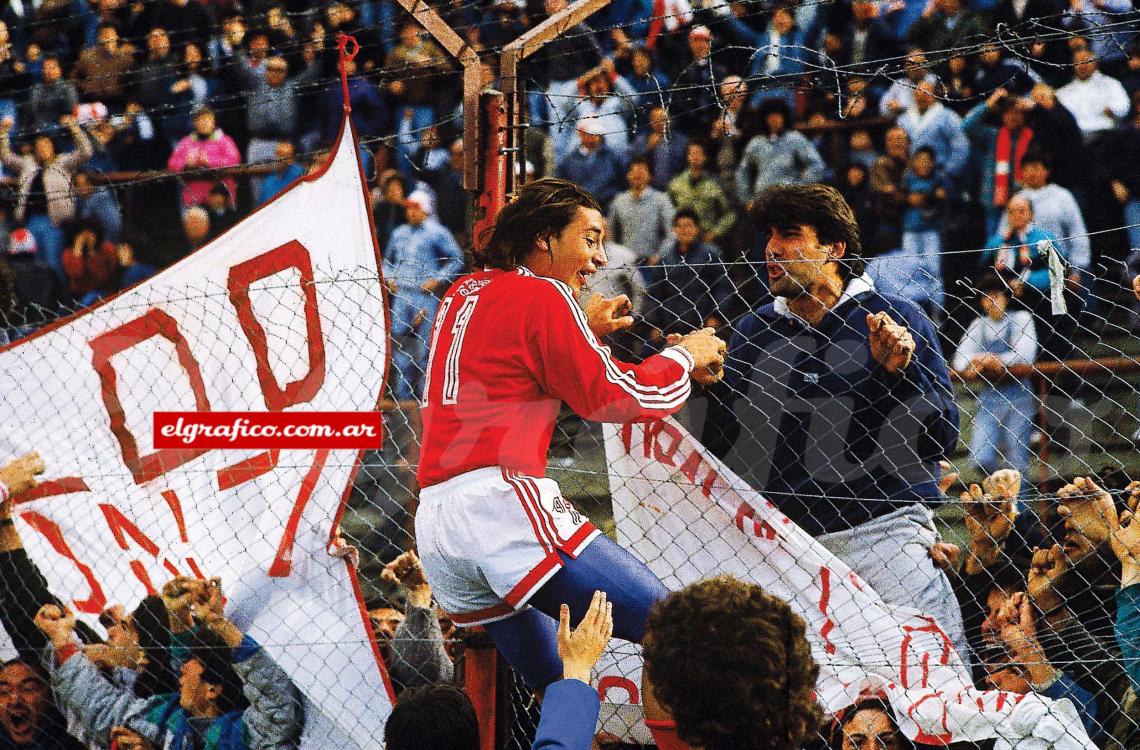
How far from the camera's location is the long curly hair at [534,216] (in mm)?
3141

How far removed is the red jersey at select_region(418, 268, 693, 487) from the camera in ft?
9.56

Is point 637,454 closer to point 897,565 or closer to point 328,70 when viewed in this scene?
point 897,565

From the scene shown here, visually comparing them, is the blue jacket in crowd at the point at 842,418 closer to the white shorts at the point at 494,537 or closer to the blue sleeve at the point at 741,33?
the white shorts at the point at 494,537

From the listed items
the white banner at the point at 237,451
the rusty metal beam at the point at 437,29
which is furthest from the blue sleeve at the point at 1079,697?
the rusty metal beam at the point at 437,29

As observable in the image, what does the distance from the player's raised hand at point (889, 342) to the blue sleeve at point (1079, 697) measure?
3.12 ft

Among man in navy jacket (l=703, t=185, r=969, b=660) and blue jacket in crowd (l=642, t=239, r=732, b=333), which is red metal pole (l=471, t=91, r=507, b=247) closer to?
man in navy jacket (l=703, t=185, r=969, b=660)

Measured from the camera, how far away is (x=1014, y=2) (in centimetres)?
710

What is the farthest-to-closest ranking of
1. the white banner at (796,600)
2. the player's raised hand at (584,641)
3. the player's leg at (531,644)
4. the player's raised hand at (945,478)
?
the player's raised hand at (945,478)
the white banner at (796,600)
the player's leg at (531,644)
the player's raised hand at (584,641)

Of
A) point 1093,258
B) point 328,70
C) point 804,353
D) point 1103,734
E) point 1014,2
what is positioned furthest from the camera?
point 328,70

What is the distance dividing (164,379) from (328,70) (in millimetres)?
5284

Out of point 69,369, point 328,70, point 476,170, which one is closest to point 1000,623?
point 476,170

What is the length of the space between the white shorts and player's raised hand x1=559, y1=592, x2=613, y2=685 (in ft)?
1.26

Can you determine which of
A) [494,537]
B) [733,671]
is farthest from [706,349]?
[733,671]

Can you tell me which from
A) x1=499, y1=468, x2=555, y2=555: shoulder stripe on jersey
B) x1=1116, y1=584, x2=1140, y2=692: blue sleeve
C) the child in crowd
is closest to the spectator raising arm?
x1=499, y1=468, x2=555, y2=555: shoulder stripe on jersey
